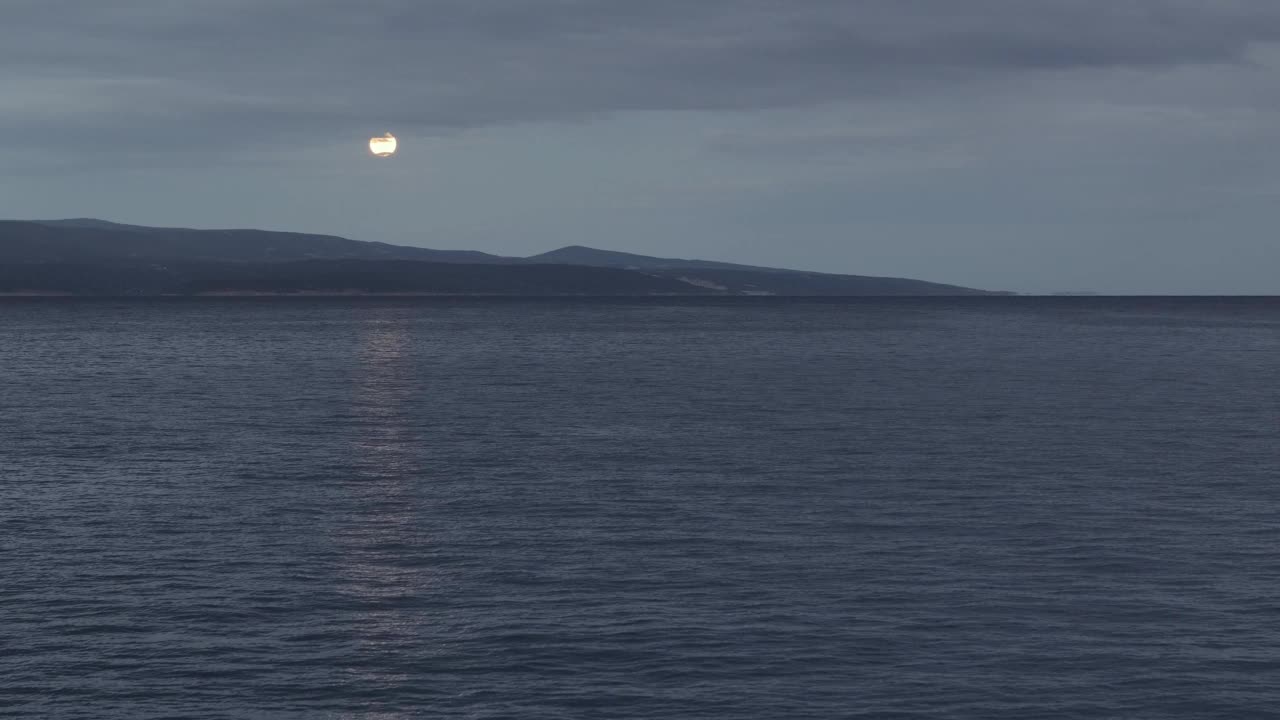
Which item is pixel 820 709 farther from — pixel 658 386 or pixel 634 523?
pixel 658 386

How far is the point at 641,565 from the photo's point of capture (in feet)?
153

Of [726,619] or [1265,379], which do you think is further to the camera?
[1265,379]

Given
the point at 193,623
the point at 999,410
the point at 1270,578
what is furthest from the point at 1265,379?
the point at 193,623

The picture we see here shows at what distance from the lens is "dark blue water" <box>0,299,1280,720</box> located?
34656mm

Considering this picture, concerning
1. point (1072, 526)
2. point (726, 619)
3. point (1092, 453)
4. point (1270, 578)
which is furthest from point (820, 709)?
point (1092, 453)

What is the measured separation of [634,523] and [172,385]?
83.1m

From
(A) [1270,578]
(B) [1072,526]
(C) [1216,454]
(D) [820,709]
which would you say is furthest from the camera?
(C) [1216,454]

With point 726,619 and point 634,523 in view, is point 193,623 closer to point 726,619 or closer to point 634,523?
point 726,619

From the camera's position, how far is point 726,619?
132ft

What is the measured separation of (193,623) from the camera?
39.8m

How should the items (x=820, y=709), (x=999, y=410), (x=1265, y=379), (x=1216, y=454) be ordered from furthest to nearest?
1. (x=1265, y=379)
2. (x=999, y=410)
3. (x=1216, y=454)
4. (x=820, y=709)

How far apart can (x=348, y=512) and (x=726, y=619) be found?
72.8 ft

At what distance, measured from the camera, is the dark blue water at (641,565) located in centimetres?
3466

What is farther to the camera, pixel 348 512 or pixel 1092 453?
pixel 1092 453
